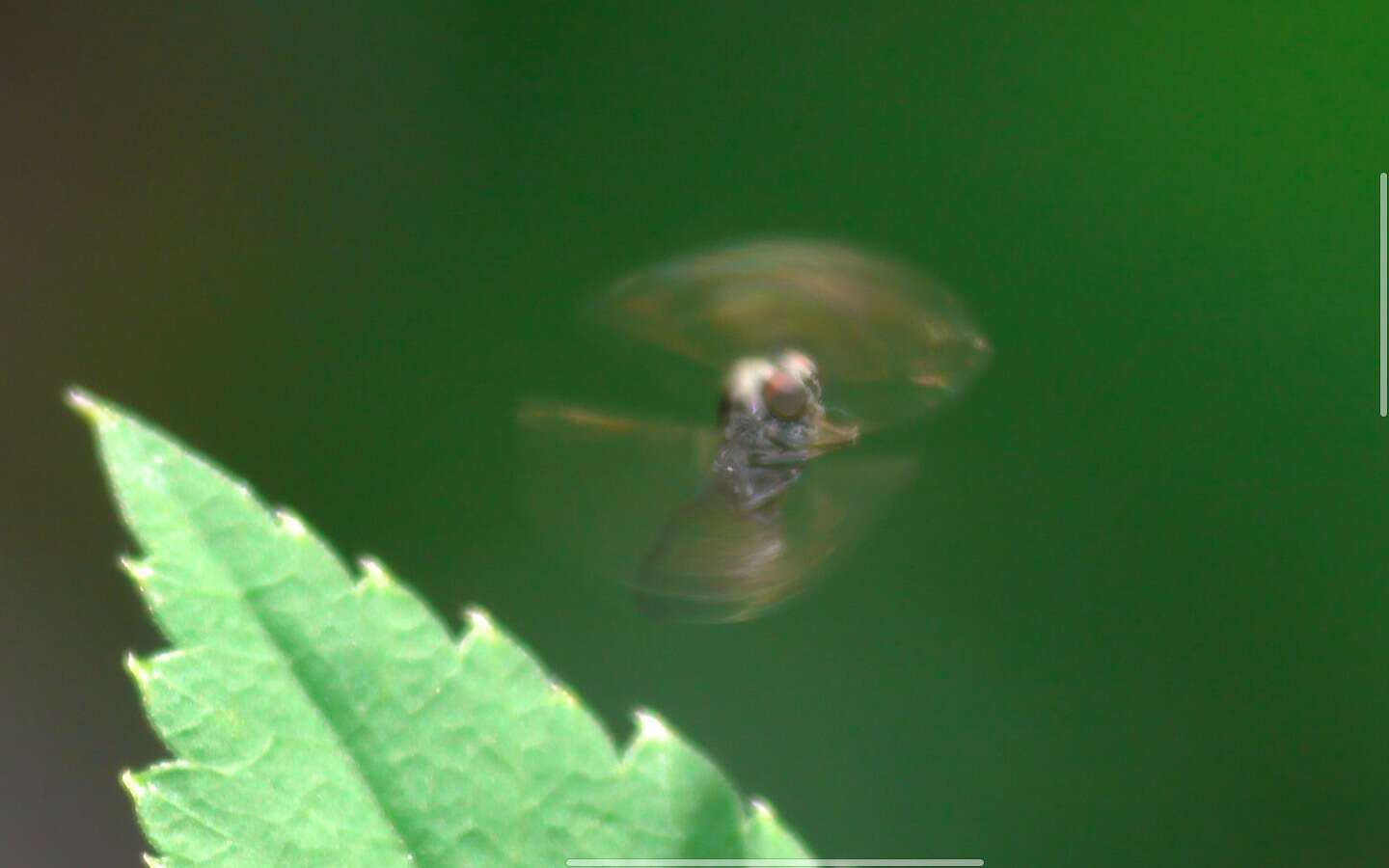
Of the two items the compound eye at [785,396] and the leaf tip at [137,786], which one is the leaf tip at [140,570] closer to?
the leaf tip at [137,786]

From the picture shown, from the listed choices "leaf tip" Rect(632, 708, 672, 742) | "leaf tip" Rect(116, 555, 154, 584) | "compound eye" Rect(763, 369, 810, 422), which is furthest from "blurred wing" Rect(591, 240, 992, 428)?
"leaf tip" Rect(116, 555, 154, 584)

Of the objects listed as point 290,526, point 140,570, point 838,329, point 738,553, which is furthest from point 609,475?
point 140,570

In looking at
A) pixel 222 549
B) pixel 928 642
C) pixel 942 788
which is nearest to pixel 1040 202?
pixel 928 642

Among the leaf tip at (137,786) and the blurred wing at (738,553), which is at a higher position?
the blurred wing at (738,553)

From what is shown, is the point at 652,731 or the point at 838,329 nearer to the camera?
the point at 652,731

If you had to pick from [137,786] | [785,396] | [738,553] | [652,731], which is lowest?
[137,786]

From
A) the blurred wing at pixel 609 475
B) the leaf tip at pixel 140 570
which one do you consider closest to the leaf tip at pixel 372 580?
the leaf tip at pixel 140 570

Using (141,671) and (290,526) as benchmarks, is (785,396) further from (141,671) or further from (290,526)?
(141,671)
